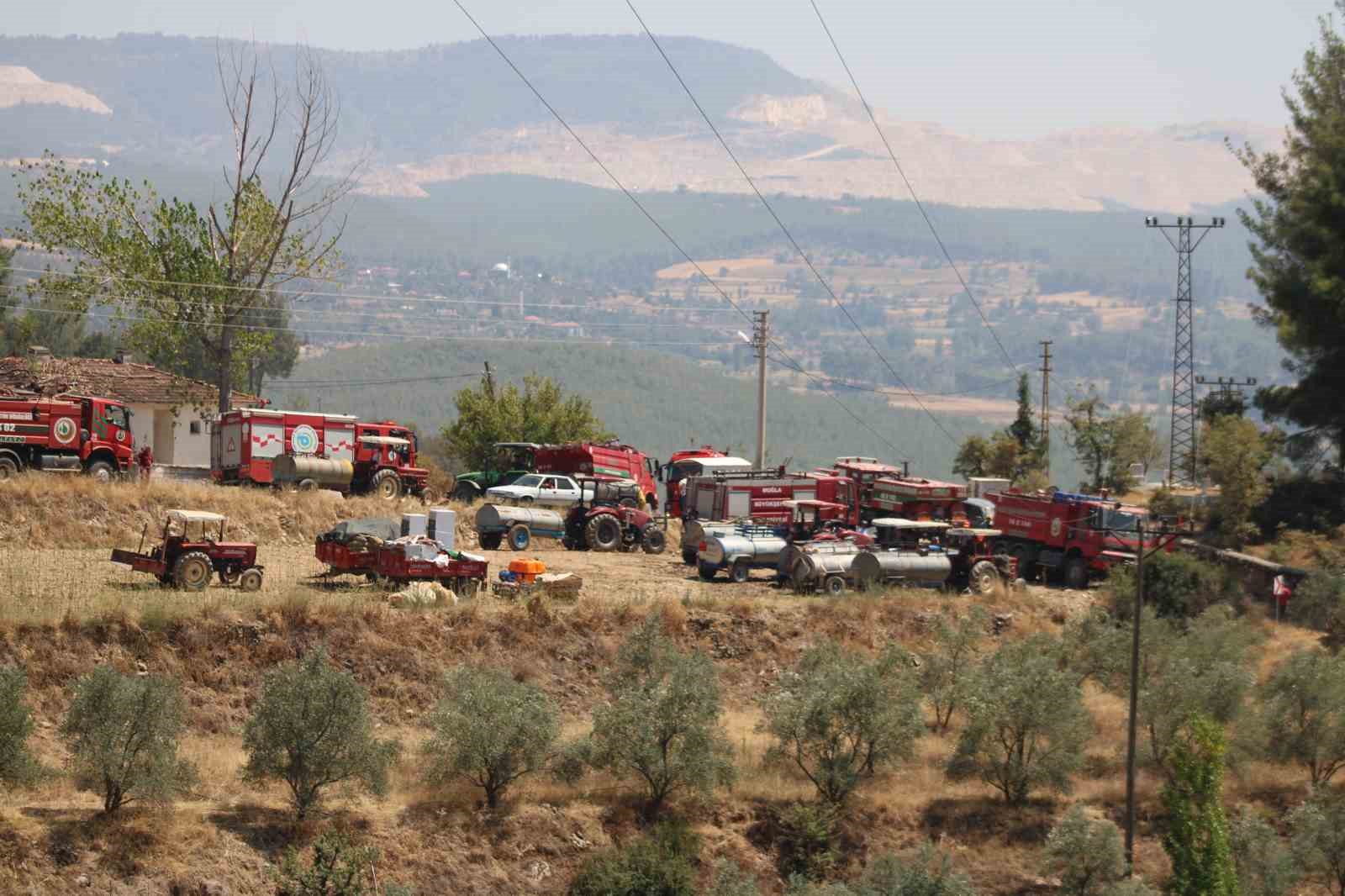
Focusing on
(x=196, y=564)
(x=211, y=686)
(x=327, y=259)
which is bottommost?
(x=211, y=686)

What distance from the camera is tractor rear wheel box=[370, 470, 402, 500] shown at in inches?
1970

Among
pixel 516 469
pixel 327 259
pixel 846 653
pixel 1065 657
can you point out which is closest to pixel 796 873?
pixel 846 653

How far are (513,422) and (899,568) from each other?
39.6 meters

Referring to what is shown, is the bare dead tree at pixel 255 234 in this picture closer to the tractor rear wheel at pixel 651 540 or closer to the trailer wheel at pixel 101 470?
the trailer wheel at pixel 101 470

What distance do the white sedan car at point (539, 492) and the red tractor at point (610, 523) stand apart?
0.39 metres

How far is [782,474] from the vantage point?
53.3 metres

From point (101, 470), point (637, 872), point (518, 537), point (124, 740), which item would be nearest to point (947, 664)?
point (637, 872)

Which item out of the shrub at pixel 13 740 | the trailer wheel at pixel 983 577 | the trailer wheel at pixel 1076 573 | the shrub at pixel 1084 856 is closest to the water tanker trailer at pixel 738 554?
the trailer wheel at pixel 983 577

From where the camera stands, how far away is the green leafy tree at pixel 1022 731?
35.1m

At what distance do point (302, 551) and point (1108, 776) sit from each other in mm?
21028

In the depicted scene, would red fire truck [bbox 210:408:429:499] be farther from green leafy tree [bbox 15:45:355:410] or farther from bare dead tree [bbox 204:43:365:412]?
green leafy tree [bbox 15:45:355:410]

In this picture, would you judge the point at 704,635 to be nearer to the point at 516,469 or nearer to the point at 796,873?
the point at 796,873

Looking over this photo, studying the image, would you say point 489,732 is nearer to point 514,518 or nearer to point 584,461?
point 514,518

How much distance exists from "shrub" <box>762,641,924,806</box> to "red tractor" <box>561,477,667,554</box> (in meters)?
14.0
